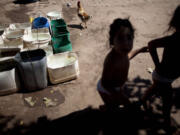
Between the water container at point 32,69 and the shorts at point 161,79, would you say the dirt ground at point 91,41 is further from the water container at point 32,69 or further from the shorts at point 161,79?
the shorts at point 161,79

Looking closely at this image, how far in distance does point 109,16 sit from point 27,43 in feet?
16.4

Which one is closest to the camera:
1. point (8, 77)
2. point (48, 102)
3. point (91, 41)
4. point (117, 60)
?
point (117, 60)

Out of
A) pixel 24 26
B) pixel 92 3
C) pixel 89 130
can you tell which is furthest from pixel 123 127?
pixel 92 3

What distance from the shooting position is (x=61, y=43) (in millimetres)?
4879

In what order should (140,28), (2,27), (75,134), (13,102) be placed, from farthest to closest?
(140,28) → (2,27) → (13,102) → (75,134)

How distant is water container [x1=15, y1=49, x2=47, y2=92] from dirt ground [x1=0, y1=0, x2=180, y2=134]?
8.9 inches

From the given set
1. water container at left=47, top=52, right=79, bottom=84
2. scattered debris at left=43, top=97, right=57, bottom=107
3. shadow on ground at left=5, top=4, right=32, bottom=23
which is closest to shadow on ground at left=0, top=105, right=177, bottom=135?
scattered debris at left=43, top=97, right=57, bottom=107

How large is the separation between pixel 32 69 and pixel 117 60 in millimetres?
2170

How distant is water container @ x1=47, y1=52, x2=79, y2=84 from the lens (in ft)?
12.2

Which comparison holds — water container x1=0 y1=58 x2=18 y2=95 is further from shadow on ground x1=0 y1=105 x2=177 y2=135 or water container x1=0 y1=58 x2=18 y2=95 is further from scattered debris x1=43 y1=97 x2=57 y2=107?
shadow on ground x1=0 y1=105 x2=177 y2=135

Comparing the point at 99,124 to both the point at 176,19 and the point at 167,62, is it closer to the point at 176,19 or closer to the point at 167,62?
the point at 167,62

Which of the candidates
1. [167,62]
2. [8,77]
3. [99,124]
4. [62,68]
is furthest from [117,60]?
[8,77]

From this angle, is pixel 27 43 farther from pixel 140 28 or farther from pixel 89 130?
pixel 140 28

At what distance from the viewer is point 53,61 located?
13.5ft
